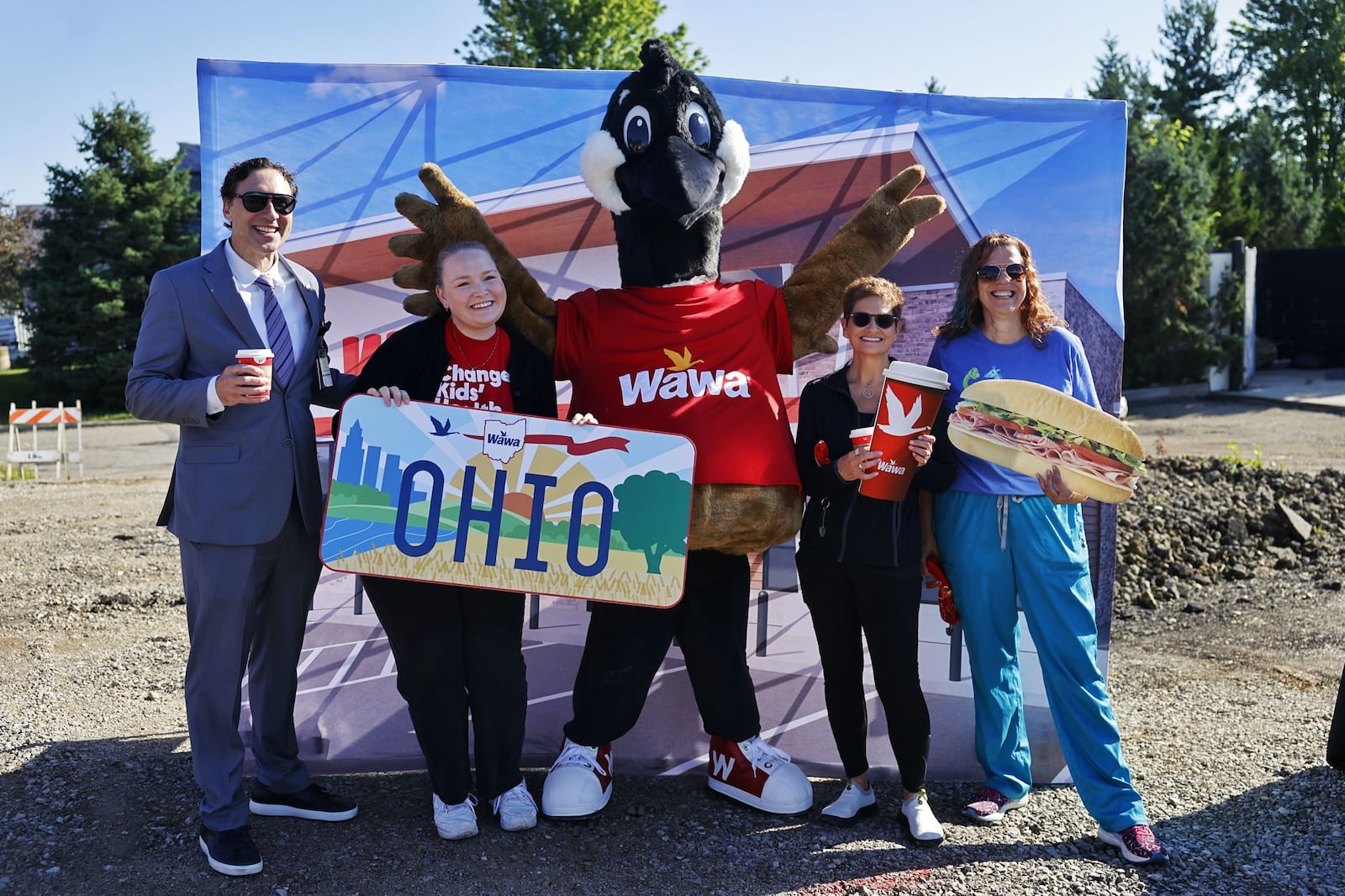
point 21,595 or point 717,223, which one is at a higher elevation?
point 717,223

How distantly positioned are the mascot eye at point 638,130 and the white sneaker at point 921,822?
2.20 m

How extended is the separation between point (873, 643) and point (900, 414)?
724 mm

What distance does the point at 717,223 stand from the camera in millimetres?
3309

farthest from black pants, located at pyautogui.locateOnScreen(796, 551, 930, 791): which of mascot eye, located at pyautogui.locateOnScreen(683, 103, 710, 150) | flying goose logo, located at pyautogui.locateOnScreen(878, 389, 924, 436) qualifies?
mascot eye, located at pyautogui.locateOnScreen(683, 103, 710, 150)

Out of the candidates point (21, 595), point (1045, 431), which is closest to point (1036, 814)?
point (1045, 431)

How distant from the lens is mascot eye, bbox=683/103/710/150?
3.19 m

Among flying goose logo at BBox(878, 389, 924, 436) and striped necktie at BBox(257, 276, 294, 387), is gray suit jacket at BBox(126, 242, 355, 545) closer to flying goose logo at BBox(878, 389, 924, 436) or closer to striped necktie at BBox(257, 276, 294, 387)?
striped necktie at BBox(257, 276, 294, 387)

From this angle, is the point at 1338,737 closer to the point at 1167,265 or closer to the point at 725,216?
the point at 725,216

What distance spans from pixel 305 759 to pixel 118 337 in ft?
65.5

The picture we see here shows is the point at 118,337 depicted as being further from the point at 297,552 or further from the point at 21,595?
the point at 297,552

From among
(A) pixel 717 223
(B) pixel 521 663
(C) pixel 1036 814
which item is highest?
(A) pixel 717 223

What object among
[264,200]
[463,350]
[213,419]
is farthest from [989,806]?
[264,200]

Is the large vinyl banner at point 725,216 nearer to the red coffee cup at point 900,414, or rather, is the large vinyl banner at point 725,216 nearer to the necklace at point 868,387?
the necklace at point 868,387

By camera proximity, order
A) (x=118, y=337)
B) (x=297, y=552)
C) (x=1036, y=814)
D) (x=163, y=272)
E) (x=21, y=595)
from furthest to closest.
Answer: (x=118, y=337) → (x=21, y=595) → (x=1036, y=814) → (x=297, y=552) → (x=163, y=272)
